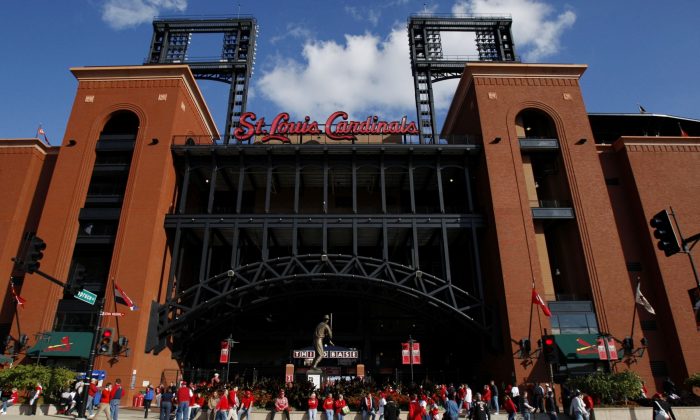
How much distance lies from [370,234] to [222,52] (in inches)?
1201

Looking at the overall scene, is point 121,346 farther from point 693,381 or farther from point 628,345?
point 693,381

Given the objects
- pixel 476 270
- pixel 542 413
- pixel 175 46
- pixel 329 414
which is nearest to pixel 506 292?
pixel 476 270

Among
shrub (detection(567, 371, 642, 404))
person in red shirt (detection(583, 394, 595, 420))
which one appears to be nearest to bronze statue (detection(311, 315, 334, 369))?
person in red shirt (detection(583, 394, 595, 420))

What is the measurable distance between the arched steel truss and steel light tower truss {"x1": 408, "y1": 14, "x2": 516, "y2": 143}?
74.8 ft

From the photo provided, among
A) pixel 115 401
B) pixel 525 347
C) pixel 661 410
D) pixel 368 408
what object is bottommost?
pixel 661 410

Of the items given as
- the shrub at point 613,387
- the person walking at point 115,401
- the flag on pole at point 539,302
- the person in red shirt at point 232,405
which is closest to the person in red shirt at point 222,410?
the person in red shirt at point 232,405

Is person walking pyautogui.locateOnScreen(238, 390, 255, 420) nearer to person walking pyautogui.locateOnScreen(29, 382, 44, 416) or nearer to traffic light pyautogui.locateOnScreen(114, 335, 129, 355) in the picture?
person walking pyautogui.locateOnScreen(29, 382, 44, 416)

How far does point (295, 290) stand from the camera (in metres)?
34.8

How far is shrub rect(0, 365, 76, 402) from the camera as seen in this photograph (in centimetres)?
2266

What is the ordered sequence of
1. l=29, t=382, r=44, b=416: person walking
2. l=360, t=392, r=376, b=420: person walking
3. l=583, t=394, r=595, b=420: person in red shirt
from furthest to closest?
l=29, t=382, r=44, b=416: person walking
l=360, t=392, r=376, b=420: person walking
l=583, t=394, r=595, b=420: person in red shirt

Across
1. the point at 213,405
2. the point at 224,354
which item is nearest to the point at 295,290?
the point at 224,354

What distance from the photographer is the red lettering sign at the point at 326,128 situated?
36.8 m

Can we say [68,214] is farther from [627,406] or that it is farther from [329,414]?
[627,406]

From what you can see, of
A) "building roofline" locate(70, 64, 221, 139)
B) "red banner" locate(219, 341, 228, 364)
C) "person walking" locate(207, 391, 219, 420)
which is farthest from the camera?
"building roofline" locate(70, 64, 221, 139)
